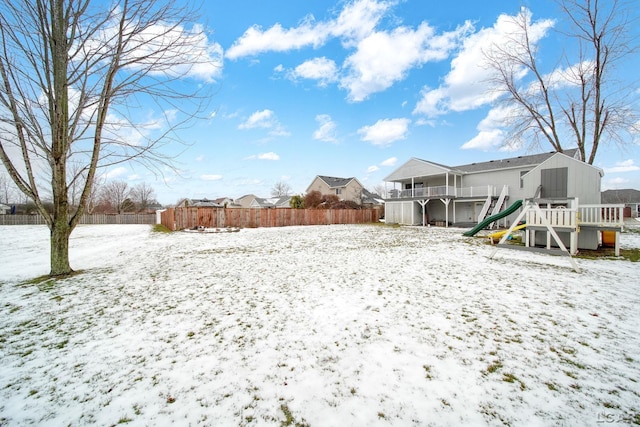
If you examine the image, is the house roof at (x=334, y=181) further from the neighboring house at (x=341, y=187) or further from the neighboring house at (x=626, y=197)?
the neighboring house at (x=626, y=197)

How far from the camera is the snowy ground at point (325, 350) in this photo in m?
1.97

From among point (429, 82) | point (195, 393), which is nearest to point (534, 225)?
point (195, 393)

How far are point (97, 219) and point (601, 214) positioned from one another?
41889 millimetres

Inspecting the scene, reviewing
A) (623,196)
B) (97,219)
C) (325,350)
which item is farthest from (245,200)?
(623,196)

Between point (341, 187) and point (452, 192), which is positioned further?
point (341, 187)

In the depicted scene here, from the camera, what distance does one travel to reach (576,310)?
3697 millimetres

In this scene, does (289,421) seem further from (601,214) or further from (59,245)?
(601,214)

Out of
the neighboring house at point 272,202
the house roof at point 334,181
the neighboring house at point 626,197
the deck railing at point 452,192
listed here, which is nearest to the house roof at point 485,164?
the deck railing at point 452,192

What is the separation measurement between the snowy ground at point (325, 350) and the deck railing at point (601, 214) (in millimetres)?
2976

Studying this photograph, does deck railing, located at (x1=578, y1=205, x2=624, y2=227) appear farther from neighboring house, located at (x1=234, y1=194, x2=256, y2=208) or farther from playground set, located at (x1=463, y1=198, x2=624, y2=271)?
neighboring house, located at (x1=234, y1=194, x2=256, y2=208)

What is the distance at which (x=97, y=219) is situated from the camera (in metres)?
29.9

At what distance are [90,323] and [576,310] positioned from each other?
699 centimetres

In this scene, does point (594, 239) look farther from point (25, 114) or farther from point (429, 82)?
point (25, 114)

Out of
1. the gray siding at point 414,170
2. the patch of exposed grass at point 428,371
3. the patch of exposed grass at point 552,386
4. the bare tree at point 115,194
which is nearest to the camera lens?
the patch of exposed grass at point 552,386
